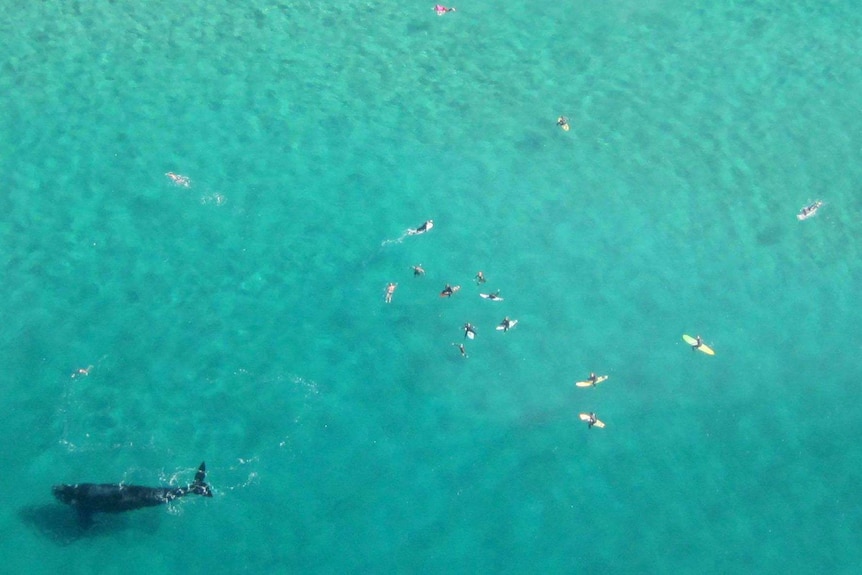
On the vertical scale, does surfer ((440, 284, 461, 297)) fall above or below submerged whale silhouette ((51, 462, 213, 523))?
above

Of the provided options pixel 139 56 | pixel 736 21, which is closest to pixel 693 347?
pixel 736 21

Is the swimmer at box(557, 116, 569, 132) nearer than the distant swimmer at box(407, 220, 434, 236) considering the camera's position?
No

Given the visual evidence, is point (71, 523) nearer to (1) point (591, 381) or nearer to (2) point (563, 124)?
(1) point (591, 381)

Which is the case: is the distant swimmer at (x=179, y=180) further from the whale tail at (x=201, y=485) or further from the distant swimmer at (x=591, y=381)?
the distant swimmer at (x=591, y=381)

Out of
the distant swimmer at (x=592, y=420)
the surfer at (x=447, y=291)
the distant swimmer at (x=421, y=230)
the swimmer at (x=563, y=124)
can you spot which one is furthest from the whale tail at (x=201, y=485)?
the swimmer at (x=563, y=124)

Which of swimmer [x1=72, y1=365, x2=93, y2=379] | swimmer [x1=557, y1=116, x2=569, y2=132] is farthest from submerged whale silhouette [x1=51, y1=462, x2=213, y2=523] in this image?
swimmer [x1=557, y1=116, x2=569, y2=132]

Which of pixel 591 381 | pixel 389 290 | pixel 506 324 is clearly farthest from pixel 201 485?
pixel 591 381

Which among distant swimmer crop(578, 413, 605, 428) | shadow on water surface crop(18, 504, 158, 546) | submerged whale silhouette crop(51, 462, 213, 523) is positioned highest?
distant swimmer crop(578, 413, 605, 428)

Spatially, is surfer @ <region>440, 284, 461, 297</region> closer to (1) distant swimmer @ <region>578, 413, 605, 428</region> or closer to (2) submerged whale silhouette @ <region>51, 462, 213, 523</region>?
(1) distant swimmer @ <region>578, 413, 605, 428</region>
